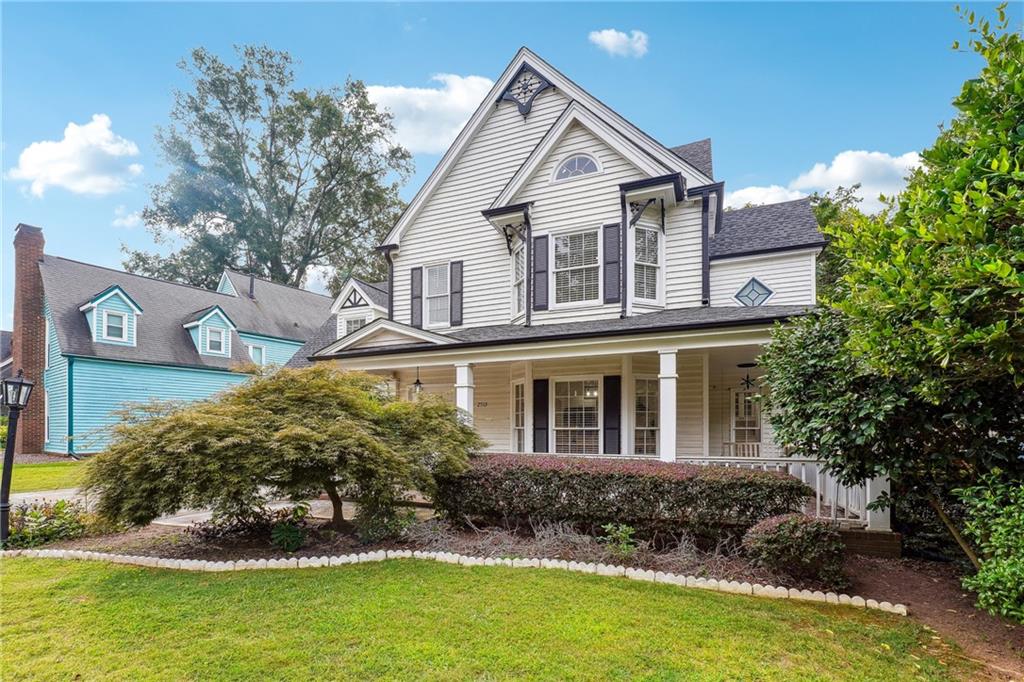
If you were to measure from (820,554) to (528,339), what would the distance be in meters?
5.57

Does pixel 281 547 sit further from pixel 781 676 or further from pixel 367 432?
pixel 781 676

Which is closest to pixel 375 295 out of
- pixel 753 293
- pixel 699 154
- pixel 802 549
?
pixel 699 154

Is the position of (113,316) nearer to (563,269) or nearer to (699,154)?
(563,269)

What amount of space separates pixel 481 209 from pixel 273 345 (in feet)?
56.9

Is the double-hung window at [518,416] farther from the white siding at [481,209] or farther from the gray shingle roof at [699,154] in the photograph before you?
the gray shingle roof at [699,154]

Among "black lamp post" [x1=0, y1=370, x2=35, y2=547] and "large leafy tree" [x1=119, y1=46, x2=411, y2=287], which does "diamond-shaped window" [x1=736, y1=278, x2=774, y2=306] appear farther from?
"large leafy tree" [x1=119, y1=46, x2=411, y2=287]

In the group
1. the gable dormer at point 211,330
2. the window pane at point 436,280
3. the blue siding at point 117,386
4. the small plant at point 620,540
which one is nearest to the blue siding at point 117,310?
the blue siding at point 117,386

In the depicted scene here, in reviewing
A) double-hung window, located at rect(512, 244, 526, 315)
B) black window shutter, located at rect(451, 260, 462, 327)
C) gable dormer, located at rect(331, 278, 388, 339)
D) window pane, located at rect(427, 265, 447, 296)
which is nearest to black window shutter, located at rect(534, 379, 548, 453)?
double-hung window, located at rect(512, 244, 526, 315)

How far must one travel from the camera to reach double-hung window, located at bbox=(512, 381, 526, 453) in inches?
457

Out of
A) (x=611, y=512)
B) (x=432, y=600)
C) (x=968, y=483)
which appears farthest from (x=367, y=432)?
(x=968, y=483)

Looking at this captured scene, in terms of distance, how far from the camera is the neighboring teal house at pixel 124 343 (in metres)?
17.0

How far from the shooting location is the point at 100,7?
38.0ft

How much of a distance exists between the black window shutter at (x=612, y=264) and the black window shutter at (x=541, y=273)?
1339 millimetres

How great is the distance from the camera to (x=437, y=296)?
1265cm
